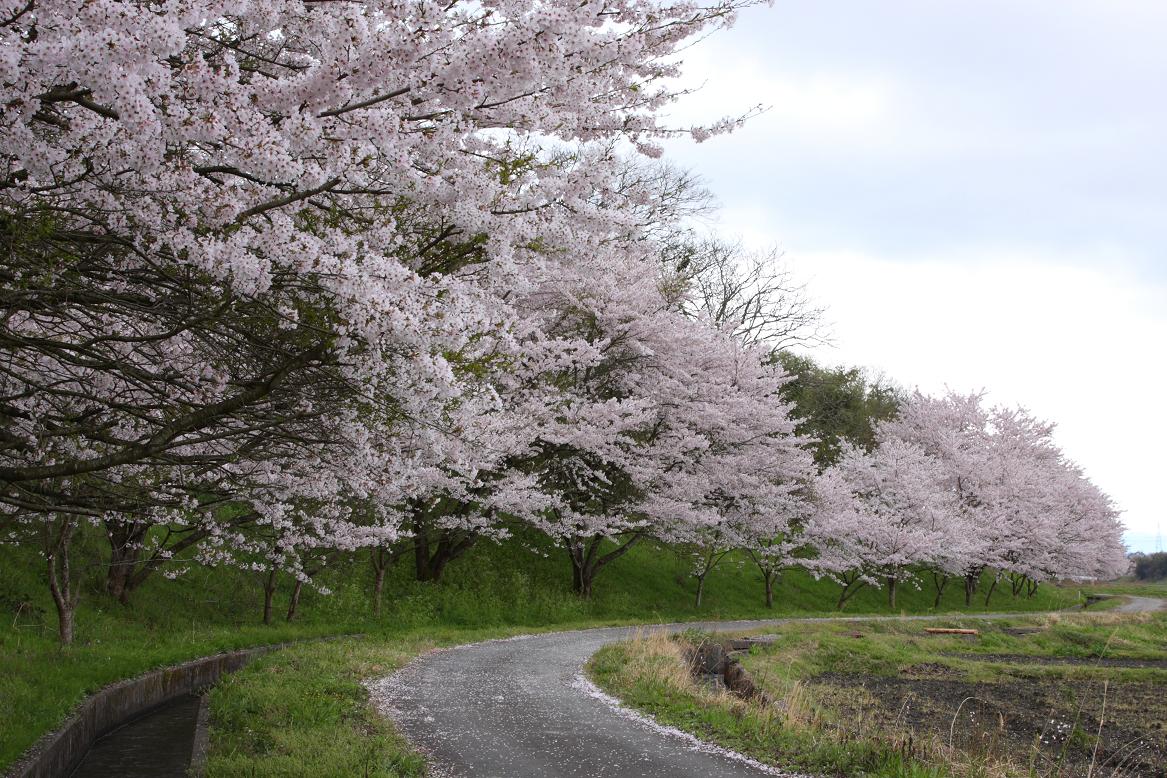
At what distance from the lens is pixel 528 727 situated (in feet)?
31.8

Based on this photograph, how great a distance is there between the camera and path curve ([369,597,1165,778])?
8.05 m

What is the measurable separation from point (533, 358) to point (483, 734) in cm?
1364

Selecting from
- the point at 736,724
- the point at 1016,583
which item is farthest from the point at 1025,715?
the point at 1016,583

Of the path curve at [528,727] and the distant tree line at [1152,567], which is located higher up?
the distant tree line at [1152,567]

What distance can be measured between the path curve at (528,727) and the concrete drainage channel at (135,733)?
6.99 ft

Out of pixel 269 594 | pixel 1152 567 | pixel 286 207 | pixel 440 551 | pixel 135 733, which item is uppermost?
pixel 286 207

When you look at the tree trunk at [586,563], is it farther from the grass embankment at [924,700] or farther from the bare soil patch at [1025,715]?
the bare soil patch at [1025,715]

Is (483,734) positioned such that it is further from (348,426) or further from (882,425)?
(882,425)

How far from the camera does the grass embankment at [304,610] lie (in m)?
10.7

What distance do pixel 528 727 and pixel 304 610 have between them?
38.3 ft

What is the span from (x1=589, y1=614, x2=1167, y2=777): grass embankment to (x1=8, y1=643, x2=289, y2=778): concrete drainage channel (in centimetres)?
508

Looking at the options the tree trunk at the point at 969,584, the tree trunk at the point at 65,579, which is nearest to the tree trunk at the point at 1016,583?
the tree trunk at the point at 969,584

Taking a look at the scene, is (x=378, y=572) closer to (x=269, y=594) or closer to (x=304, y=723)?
(x=269, y=594)

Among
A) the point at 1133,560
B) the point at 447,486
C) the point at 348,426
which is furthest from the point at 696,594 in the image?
the point at 1133,560
